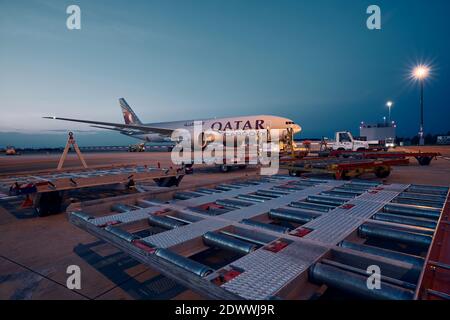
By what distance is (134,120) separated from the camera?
47344 mm

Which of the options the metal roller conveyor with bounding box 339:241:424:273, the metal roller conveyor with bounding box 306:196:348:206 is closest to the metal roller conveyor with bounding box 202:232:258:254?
the metal roller conveyor with bounding box 339:241:424:273

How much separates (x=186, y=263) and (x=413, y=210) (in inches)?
119

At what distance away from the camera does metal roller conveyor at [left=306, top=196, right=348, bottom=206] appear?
3.83 metres

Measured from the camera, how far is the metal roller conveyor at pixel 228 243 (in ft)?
7.45

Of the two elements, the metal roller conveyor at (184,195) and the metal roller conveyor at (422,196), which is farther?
the metal roller conveyor at (184,195)

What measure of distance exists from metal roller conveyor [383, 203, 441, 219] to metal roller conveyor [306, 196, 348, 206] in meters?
0.58

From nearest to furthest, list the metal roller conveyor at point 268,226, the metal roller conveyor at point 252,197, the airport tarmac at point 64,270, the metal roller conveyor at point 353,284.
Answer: the metal roller conveyor at point 353,284, the metal roller conveyor at point 268,226, the airport tarmac at point 64,270, the metal roller conveyor at point 252,197

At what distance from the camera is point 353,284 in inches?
66.8

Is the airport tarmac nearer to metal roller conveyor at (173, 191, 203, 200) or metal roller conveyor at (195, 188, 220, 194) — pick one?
metal roller conveyor at (173, 191, 203, 200)

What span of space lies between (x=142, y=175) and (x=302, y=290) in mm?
6337

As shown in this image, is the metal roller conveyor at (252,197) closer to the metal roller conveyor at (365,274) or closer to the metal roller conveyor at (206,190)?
the metal roller conveyor at (206,190)

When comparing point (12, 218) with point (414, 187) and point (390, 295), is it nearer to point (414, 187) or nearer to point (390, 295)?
point (390, 295)

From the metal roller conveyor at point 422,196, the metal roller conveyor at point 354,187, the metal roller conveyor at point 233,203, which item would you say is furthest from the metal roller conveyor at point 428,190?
the metal roller conveyor at point 233,203

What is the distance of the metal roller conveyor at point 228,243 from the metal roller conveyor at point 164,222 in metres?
0.57
